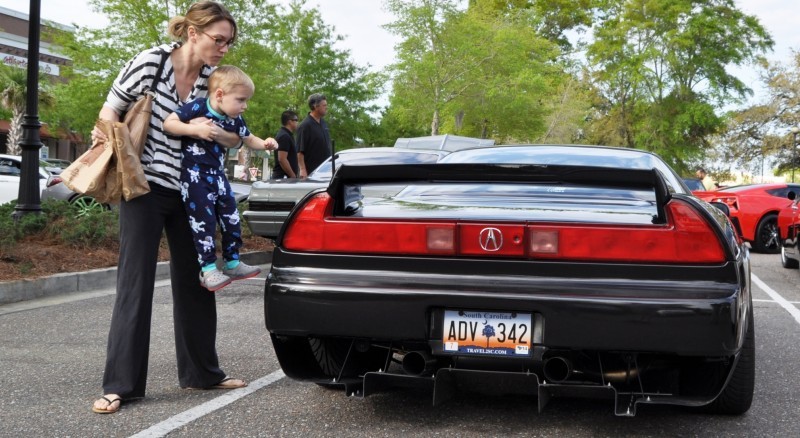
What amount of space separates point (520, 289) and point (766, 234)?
1452cm

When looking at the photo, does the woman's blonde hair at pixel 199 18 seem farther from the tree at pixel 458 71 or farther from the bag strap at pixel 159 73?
the tree at pixel 458 71

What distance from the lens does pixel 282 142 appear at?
11.1 metres

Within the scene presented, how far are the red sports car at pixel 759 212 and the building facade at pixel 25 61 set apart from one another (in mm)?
46902

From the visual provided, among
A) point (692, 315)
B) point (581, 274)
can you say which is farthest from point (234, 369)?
point (692, 315)

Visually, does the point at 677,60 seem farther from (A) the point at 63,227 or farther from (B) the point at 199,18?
(B) the point at 199,18

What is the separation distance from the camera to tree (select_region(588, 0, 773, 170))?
46750 mm

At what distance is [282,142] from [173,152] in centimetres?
717

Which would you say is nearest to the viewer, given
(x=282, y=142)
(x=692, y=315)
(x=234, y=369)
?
(x=692, y=315)

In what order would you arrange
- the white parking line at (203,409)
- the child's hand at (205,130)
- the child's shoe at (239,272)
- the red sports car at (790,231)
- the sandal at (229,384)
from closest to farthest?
the white parking line at (203,409), the child's hand at (205,130), the child's shoe at (239,272), the sandal at (229,384), the red sports car at (790,231)

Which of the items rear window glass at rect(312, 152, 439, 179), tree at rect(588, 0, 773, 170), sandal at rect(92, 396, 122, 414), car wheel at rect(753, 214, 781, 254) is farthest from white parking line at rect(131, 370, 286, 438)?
tree at rect(588, 0, 773, 170)

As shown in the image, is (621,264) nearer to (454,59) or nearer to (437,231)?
(437,231)

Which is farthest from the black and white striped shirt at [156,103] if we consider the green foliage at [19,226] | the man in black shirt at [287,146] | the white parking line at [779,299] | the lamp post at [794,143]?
the lamp post at [794,143]

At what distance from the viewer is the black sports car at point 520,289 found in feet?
10.2

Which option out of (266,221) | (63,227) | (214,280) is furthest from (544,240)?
(63,227)
